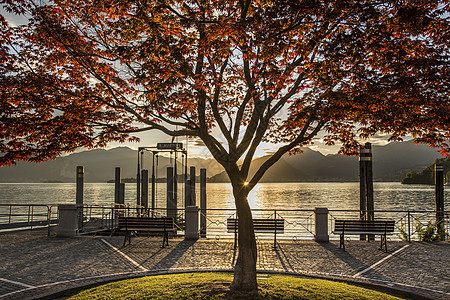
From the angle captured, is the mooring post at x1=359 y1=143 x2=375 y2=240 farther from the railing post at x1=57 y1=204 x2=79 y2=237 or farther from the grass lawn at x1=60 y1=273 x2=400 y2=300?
the railing post at x1=57 y1=204 x2=79 y2=237

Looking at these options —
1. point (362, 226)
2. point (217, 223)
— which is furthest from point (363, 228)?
point (217, 223)

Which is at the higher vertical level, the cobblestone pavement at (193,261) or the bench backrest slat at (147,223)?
the bench backrest slat at (147,223)

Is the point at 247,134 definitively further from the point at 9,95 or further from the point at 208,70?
the point at 9,95

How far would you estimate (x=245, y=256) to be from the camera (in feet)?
22.7

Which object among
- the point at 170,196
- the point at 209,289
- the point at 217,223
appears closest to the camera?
the point at 209,289

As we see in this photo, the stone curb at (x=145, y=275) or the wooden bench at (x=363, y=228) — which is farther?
the wooden bench at (x=363, y=228)

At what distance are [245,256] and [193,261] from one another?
3.78 metres

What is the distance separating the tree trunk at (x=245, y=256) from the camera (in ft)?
22.1

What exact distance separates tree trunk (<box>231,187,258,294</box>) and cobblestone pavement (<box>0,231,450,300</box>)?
2403 millimetres

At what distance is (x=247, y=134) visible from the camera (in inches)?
302

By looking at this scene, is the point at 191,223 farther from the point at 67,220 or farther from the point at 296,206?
the point at 296,206

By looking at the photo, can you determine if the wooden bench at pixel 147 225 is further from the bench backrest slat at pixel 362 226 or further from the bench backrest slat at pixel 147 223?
the bench backrest slat at pixel 362 226

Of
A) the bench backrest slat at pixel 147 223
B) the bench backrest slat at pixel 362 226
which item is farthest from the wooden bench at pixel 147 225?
the bench backrest slat at pixel 362 226

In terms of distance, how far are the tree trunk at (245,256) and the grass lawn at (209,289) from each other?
9.3 inches
